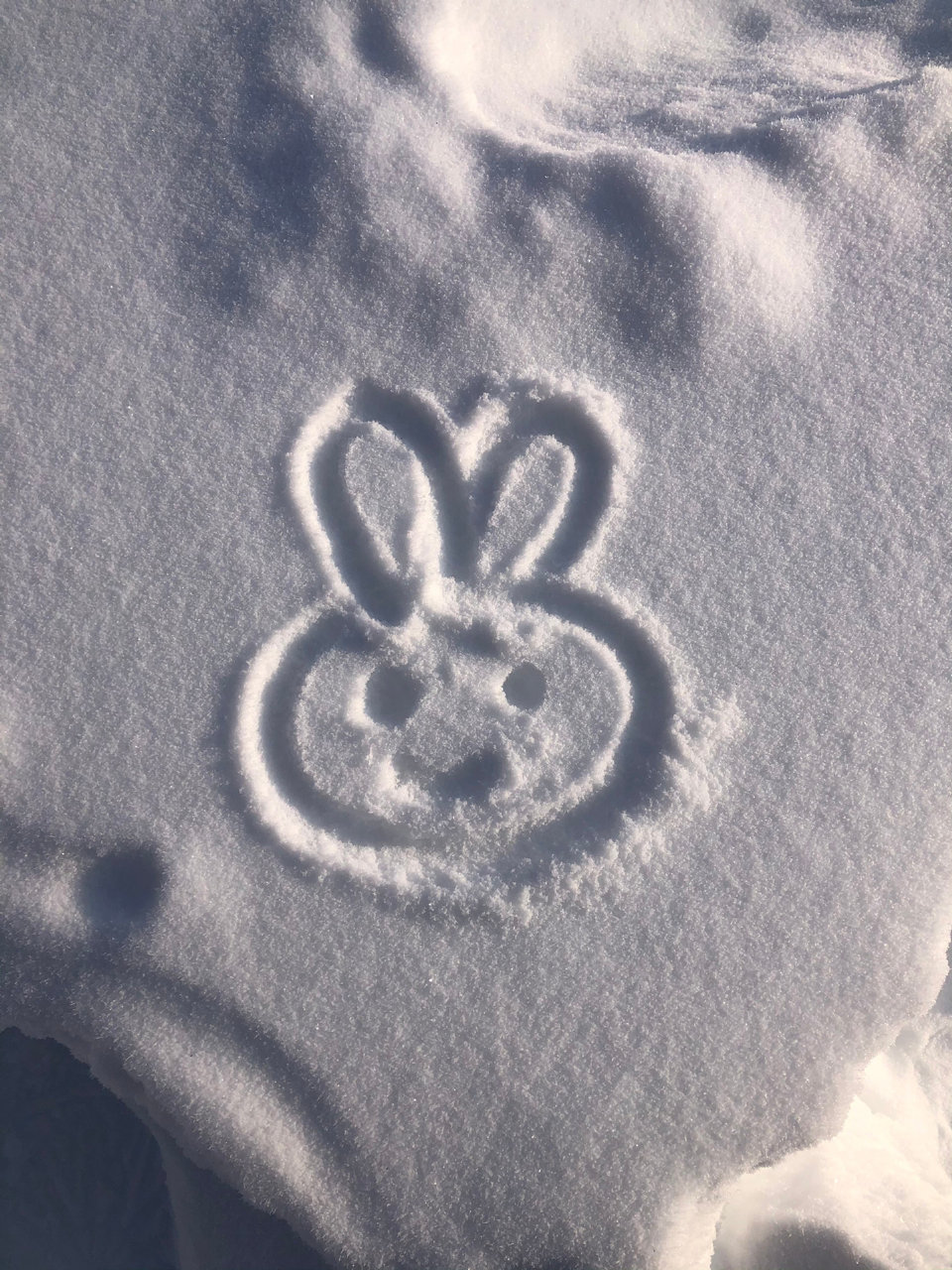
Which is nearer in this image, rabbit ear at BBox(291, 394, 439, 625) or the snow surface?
the snow surface

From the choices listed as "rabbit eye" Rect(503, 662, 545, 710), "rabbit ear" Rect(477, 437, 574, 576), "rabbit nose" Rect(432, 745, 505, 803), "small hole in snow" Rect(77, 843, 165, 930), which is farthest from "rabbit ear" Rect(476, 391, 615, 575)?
"small hole in snow" Rect(77, 843, 165, 930)

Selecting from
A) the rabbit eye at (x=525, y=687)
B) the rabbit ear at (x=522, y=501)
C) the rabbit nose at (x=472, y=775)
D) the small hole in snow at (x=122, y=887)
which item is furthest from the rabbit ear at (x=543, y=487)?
the small hole in snow at (x=122, y=887)

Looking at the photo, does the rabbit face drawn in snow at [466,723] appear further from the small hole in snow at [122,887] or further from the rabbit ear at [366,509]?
the small hole in snow at [122,887]

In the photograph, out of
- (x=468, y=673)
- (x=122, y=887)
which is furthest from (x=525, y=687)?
(x=122, y=887)

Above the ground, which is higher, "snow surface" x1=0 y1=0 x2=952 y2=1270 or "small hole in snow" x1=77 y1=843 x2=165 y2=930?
"snow surface" x1=0 y1=0 x2=952 y2=1270

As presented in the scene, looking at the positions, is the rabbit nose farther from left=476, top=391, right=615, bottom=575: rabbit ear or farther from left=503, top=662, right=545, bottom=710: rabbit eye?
left=476, top=391, right=615, bottom=575: rabbit ear

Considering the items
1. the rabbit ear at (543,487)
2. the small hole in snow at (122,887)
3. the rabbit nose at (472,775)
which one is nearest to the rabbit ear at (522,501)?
the rabbit ear at (543,487)

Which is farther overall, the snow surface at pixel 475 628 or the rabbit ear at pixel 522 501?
the rabbit ear at pixel 522 501

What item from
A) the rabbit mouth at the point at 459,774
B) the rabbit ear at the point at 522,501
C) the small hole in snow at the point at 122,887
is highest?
the rabbit ear at the point at 522,501

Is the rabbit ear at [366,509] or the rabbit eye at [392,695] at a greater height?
the rabbit ear at [366,509]
